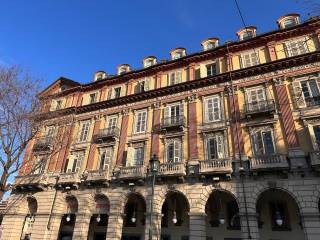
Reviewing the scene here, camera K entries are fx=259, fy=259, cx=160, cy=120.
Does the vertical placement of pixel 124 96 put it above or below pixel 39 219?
above

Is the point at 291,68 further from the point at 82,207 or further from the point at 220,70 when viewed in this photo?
the point at 82,207

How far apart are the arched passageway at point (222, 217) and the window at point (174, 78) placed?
10972mm

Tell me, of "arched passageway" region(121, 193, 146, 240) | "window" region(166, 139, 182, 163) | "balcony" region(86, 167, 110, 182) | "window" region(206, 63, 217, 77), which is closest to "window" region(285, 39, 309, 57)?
"window" region(206, 63, 217, 77)

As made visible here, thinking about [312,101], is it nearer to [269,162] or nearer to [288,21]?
[269,162]

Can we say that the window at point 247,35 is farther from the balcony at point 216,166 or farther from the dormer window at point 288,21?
the balcony at point 216,166

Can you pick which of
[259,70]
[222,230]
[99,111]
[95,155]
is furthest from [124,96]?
[222,230]

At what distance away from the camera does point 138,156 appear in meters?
22.8

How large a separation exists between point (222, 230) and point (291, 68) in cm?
1332

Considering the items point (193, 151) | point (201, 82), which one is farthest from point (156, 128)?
point (201, 82)

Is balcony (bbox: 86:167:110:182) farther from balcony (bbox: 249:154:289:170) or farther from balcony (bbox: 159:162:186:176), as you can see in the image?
balcony (bbox: 249:154:289:170)

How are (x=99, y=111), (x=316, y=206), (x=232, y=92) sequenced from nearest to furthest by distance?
(x=316, y=206), (x=232, y=92), (x=99, y=111)

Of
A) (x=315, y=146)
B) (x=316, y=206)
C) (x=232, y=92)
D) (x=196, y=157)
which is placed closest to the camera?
(x=316, y=206)

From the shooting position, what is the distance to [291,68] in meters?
20.2

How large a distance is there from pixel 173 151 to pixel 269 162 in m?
7.40
